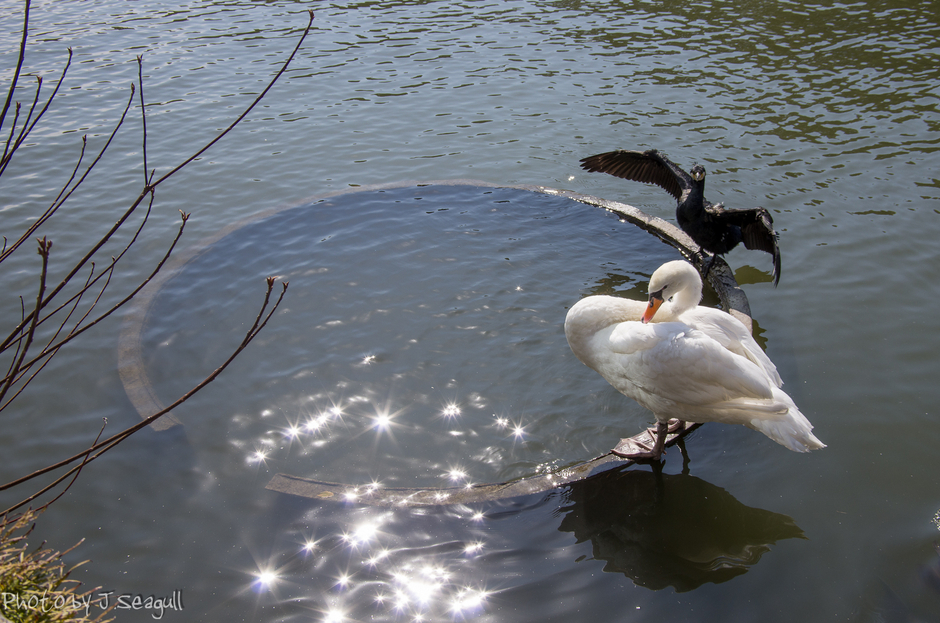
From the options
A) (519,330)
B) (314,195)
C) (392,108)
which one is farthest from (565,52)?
(519,330)

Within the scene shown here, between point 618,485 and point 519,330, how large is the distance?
1.82m

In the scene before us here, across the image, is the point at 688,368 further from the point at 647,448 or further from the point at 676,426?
the point at 676,426

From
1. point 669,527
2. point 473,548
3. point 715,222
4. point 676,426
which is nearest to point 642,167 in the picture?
point 715,222

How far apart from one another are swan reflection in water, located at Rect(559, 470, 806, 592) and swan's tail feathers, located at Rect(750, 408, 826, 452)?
1.86 ft

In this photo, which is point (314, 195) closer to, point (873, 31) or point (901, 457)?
point (901, 457)

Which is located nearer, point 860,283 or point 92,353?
point 92,353

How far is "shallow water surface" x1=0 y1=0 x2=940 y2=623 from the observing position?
363 centimetres

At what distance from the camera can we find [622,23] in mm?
13422

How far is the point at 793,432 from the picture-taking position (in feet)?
12.0

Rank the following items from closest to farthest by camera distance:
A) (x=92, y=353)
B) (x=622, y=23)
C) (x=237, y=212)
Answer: (x=92, y=353) < (x=237, y=212) < (x=622, y=23)

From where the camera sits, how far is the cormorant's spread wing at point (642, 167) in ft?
22.1

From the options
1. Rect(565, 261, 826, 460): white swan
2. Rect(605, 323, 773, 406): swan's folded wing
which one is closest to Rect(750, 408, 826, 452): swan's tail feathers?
Rect(565, 261, 826, 460): white swan

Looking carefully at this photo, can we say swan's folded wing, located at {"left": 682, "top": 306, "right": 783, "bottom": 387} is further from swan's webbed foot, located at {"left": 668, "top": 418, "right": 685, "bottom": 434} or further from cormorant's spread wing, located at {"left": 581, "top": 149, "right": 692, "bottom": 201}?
cormorant's spread wing, located at {"left": 581, "top": 149, "right": 692, "bottom": 201}

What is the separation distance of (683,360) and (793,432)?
2.46 ft
